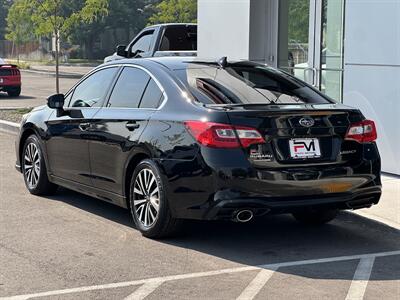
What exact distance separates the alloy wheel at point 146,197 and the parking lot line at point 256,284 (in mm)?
1193

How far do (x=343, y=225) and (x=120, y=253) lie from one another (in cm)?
233

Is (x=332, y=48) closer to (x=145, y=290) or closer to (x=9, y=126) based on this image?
(x=145, y=290)

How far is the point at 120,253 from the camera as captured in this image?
5.86m

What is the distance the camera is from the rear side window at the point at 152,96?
20.9 ft

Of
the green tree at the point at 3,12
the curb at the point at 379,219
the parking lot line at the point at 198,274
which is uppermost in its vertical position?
the green tree at the point at 3,12

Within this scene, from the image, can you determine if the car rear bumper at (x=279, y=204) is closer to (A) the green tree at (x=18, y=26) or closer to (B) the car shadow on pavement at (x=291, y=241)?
(B) the car shadow on pavement at (x=291, y=241)

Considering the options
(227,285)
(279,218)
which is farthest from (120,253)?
(279,218)

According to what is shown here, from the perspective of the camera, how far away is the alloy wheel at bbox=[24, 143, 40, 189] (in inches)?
321

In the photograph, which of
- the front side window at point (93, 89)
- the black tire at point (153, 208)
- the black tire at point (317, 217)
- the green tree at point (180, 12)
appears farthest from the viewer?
the green tree at point (180, 12)

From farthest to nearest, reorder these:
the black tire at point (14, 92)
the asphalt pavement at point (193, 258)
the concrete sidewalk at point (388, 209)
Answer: the black tire at point (14, 92)
the concrete sidewalk at point (388, 209)
the asphalt pavement at point (193, 258)

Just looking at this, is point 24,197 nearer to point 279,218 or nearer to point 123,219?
point 123,219

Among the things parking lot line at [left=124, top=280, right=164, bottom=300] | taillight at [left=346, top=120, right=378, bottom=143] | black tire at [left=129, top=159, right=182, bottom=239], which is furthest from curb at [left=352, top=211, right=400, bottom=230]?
parking lot line at [left=124, top=280, right=164, bottom=300]

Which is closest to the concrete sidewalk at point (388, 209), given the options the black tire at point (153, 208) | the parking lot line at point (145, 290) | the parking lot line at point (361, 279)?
the parking lot line at point (361, 279)

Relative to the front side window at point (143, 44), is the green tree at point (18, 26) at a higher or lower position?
higher
